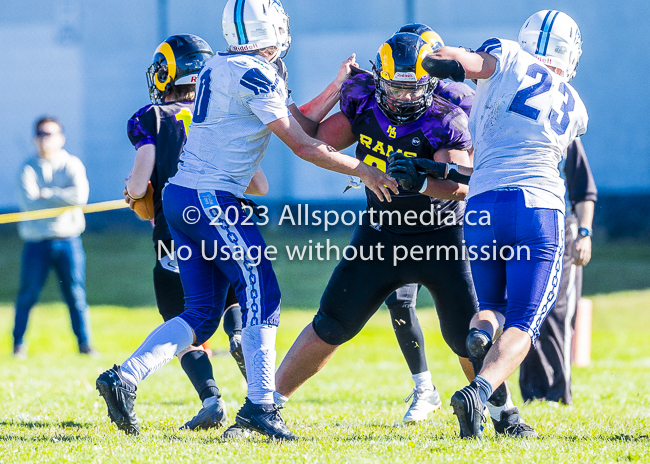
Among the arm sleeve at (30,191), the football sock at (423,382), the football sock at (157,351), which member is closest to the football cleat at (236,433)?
the football sock at (157,351)

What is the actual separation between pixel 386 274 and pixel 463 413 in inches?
38.6

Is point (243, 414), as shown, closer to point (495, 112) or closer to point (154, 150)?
point (154, 150)

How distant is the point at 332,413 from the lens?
475 centimetres

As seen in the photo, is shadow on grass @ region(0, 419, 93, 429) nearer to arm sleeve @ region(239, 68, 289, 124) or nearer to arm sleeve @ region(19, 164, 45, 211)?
arm sleeve @ region(239, 68, 289, 124)

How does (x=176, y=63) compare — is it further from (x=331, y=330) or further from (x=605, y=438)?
(x=605, y=438)

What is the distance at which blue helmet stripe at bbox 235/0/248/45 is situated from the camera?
377 cm

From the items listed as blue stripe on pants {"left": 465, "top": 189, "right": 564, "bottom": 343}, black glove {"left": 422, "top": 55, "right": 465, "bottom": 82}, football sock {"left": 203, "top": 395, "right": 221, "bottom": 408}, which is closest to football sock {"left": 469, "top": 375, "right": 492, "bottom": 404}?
blue stripe on pants {"left": 465, "top": 189, "right": 564, "bottom": 343}

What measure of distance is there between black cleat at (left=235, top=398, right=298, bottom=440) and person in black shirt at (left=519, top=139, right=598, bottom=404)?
2.22 m

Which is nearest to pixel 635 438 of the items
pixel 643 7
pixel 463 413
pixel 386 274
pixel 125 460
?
pixel 463 413

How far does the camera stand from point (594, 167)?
15.2 m

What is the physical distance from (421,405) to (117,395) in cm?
184

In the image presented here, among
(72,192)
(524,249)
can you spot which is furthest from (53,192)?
(524,249)

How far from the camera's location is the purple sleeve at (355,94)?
13.1 feet

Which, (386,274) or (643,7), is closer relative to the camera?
(386,274)
